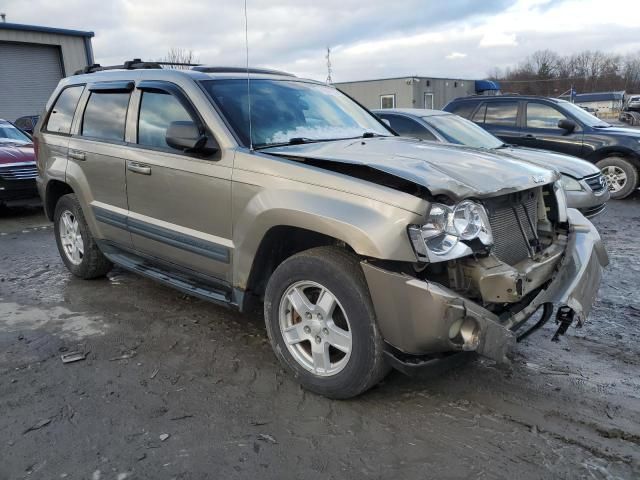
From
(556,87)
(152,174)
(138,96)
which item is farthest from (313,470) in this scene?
(556,87)

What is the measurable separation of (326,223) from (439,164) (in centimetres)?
76

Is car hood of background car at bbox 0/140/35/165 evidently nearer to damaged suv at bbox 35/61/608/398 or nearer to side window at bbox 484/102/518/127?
damaged suv at bbox 35/61/608/398

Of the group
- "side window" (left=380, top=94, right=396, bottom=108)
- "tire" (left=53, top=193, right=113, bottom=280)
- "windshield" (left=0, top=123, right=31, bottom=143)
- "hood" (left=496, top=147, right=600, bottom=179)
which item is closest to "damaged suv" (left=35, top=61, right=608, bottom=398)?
"tire" (left=53, top=193, right=113, bottom=280)

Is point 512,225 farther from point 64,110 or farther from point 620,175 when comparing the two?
point 620,175

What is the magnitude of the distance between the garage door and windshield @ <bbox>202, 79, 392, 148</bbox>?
69.1 feet

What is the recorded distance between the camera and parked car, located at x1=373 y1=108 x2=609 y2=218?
6.92 m

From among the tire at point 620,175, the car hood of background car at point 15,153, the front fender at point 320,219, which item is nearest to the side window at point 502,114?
the tire at point 620,175

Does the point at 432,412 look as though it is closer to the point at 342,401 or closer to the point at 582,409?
the point at 342,401

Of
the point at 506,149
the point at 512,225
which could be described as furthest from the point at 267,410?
the point at 506,149

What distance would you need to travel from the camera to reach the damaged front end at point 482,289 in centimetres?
260

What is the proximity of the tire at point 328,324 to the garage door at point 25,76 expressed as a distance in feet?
73.1

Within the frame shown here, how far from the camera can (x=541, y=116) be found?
31.7 ft

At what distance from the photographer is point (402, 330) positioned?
8.75 ft

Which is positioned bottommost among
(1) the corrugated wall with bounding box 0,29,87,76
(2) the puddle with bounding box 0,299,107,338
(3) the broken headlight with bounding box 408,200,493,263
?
(2) the puddle with bounding box 0,299,107,338
